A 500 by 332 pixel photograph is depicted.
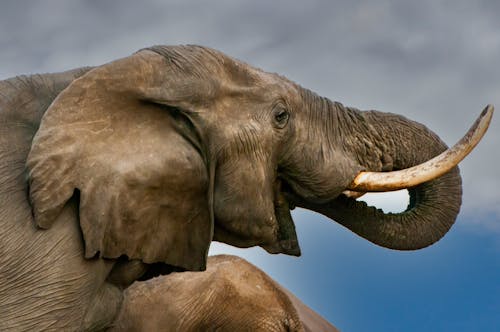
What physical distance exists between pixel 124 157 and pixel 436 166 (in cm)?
147

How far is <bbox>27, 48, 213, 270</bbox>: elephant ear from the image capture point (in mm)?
5469

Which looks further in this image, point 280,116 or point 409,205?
point 409,205

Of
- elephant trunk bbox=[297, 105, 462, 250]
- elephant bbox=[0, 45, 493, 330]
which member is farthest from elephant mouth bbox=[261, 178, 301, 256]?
elephant trunk bbox=[297, 105, 462, 250]

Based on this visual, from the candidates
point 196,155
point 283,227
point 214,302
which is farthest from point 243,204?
point 214,302

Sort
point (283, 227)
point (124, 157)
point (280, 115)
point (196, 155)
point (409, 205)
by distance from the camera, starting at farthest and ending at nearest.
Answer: point (409, 205) → point (283, 227) → point (280, 115) → point (196, 155) → point (124, 157)

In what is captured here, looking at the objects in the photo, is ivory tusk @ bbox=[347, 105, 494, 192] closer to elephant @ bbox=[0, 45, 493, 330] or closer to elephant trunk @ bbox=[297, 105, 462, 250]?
elephant @ bbox=[0, 45, 493, 330]

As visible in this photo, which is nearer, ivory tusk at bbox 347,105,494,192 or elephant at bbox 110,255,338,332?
ivory tusk at bbox 347,105,494,192

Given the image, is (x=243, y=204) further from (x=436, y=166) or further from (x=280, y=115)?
(x=436, y=166)

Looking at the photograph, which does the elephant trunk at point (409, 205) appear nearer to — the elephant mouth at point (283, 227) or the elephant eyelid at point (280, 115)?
the elephant mouth at point (283, 227)

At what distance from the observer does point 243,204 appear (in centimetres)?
573

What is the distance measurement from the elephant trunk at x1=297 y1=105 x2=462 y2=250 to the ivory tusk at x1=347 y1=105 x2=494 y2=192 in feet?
0.76

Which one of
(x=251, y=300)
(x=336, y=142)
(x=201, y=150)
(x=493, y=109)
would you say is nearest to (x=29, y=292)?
(x=201, y=150)

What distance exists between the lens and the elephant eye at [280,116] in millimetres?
5836

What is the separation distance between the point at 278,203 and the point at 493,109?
1.11 m
